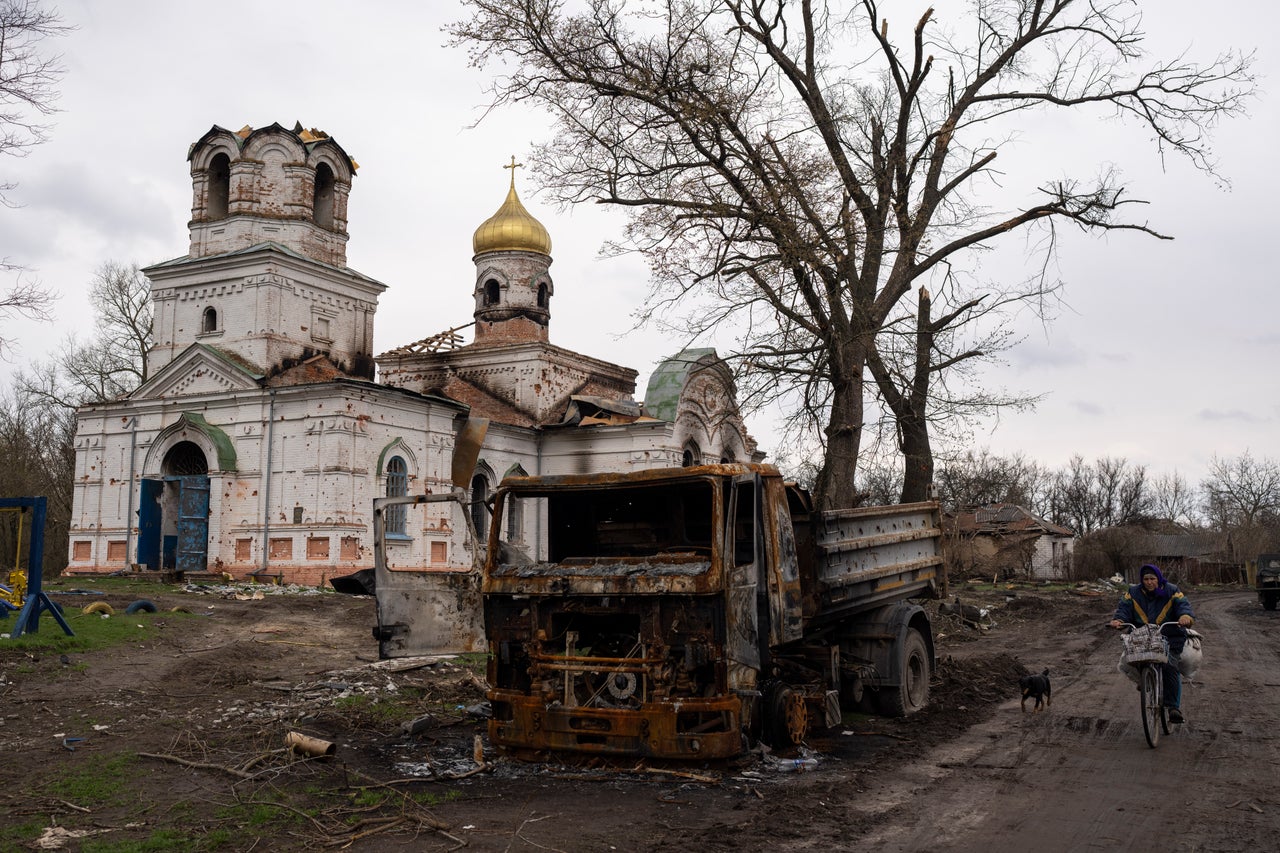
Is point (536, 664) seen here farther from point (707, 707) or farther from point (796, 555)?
point (796, 555)

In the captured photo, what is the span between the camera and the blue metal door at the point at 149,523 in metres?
25.0

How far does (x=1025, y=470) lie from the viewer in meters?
74.2

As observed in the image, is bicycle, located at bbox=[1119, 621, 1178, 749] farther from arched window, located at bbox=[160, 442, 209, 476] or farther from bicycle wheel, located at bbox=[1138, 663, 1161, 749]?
arched window, located at bbox=[160, 442, 209, 476]

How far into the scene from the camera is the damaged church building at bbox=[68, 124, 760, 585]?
24047mm

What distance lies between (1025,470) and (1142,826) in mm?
72199

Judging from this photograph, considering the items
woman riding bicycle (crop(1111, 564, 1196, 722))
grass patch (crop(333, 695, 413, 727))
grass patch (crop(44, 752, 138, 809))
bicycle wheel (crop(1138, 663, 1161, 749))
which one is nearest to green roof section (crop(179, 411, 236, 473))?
grass patch (crop(333, 695, 413, 727))

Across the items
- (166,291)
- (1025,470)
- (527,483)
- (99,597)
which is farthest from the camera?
(1025,470)

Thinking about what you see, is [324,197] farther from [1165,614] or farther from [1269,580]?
[1269,580]

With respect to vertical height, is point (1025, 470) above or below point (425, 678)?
above

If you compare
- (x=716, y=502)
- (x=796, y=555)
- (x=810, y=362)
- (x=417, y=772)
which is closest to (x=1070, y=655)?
(x=810, y=362)

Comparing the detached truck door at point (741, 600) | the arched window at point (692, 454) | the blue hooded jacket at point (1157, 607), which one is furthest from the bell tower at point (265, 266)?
the blue hooded jacket at point (1157, 607)

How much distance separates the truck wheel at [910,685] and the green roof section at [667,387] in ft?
62.2

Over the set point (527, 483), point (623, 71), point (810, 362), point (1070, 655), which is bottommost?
point (1070, 655)

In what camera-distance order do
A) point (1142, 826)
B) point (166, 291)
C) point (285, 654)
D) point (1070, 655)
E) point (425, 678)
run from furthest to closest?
point (166, 291)
point (1070, 655)
point (285, 654)
point (425, 678)
point (1142, 826)
